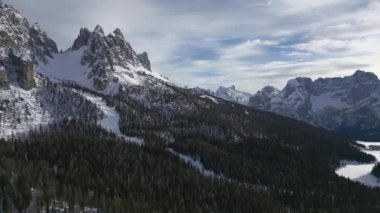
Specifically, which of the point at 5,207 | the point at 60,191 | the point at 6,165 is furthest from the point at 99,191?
the point at 5,207

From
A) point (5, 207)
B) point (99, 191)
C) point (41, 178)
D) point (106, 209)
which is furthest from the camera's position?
point (99, 191)

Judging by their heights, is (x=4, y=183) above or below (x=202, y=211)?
above

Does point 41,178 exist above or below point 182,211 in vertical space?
above

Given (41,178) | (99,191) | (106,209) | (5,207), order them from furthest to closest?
(99,191), (41,178), (106,209), (5,207)

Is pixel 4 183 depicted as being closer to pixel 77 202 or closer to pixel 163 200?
pixel 77 202

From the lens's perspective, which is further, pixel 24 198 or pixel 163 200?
pixel 163 200

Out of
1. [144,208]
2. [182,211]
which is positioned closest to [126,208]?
[144,208]

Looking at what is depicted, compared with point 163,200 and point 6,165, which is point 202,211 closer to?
point 163,200

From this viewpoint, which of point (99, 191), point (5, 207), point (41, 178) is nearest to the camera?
point (5, 207)

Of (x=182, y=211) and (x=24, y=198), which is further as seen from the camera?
(x=182, y=211)
